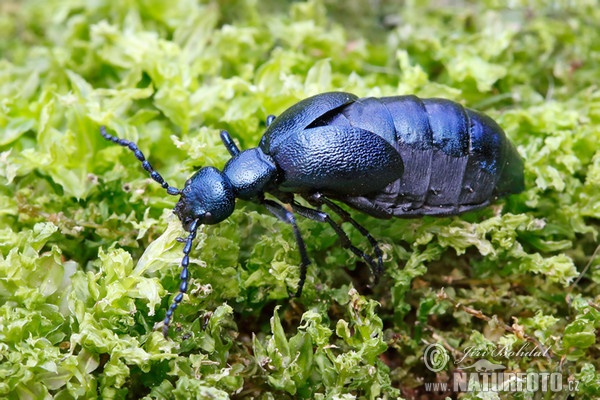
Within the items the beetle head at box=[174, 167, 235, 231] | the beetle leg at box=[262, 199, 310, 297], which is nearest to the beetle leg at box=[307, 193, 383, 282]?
the beetle leg at box=[262, 199, 310, 297]

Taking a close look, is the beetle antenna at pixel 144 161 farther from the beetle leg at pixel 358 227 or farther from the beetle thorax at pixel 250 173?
the beetle leg at pixel 358 227

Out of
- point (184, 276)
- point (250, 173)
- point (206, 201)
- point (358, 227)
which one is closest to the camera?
point (184, 276)

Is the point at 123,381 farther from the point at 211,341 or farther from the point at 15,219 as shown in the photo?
the point at 15,219

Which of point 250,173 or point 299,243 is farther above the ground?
point 250,173

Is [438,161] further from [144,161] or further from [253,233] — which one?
[144,161]

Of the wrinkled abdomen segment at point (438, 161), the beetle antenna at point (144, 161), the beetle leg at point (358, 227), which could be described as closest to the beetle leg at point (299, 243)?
the beetle leg at point (358, 227)

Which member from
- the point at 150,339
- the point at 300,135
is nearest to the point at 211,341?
the point at 150,339

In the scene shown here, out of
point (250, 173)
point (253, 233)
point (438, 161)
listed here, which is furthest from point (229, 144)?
point (438, 161)
